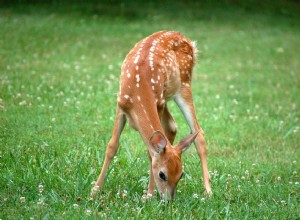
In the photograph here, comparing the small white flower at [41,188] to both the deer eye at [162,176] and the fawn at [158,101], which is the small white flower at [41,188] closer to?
the fawn at [158,101]

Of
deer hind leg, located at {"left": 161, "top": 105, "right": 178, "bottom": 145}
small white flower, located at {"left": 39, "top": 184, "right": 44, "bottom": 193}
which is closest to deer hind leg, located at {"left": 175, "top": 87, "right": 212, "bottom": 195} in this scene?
deer hind leg, located at {"left": 161, "top": 105, "right": 178, "bottom": 145}

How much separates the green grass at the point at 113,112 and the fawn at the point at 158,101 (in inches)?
12.2

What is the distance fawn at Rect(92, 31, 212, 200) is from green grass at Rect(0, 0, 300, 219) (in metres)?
0.31

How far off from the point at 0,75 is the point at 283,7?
13210mm

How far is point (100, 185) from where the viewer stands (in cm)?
638

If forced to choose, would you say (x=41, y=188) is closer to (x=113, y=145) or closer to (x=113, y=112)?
(x=113, y=145)

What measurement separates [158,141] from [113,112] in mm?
3661

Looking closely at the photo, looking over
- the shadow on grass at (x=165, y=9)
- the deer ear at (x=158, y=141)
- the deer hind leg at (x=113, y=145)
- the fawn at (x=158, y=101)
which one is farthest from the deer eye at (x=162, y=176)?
the shadow on grass at (x=165, y=9)

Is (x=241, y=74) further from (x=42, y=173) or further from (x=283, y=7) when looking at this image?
(x=283, y=7)

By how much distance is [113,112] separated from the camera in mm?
9555

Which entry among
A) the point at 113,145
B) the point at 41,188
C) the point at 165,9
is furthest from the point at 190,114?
the point at 165,9

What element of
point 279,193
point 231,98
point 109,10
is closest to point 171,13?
point 109,10

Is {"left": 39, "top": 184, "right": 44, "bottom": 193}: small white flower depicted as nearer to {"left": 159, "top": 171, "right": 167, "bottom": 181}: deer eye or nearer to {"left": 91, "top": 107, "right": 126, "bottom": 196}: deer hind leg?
{"left": 91, "top": 107, "right": 126, "bottom": 196}: deer hind leg

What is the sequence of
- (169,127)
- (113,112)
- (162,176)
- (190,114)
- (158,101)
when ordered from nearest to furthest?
(162,176)
(158,101)
(190,114)
(169,127)
(113,112)
